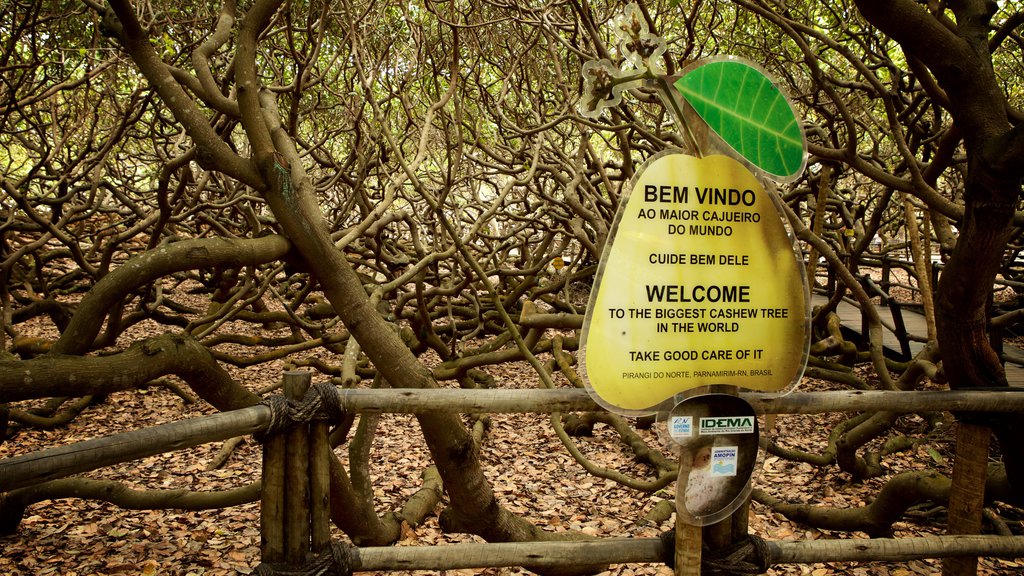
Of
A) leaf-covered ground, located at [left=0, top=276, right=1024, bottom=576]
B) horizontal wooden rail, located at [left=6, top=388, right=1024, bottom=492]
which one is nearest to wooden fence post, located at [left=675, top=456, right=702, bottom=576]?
horizontal wooden rail, located at [left=6, top=388, right=1024, bottom=492]

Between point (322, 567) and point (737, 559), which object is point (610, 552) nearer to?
point (737, 559)

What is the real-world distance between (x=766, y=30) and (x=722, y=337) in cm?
542

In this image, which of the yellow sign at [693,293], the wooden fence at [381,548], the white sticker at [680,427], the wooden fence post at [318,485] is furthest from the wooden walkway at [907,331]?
the wooden fence post at [318,485]

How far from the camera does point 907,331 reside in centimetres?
773

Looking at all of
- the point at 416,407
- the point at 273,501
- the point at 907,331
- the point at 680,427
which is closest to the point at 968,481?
the point at 680,427

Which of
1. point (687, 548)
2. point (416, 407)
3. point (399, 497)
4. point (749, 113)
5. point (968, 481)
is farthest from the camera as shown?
point (399, 497)

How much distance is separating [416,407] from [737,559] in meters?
1.07

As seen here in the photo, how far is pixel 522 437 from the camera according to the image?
6305 millimetres

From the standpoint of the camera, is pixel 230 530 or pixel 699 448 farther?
pixel 230 530

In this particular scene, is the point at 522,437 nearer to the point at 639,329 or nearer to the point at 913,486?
the point at 913,486

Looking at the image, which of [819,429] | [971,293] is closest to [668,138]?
[971,293]

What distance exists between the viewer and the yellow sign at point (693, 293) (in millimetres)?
1767

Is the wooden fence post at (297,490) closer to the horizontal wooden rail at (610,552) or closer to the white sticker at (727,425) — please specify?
the horizontal wooden rail at (610,552)

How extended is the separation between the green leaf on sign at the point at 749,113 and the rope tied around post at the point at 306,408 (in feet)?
4.36
